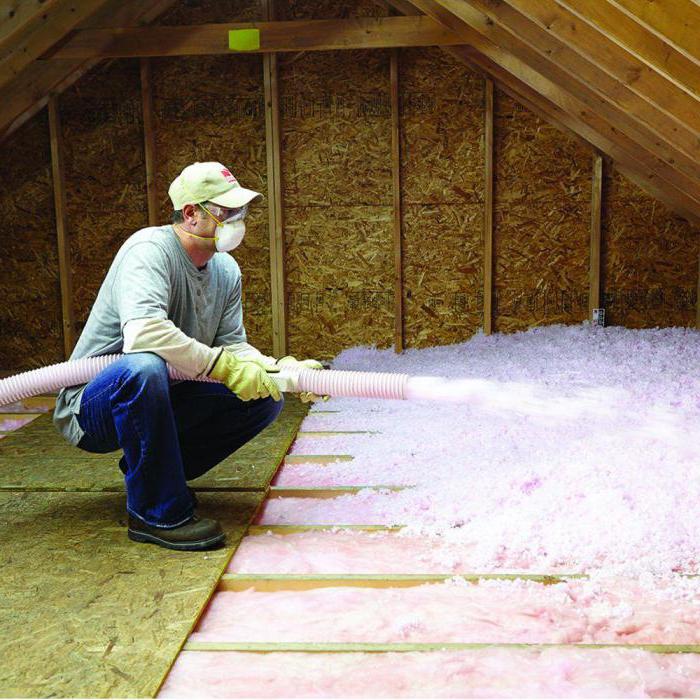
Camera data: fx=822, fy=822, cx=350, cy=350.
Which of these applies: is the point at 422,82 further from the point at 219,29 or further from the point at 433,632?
the point at 433,632

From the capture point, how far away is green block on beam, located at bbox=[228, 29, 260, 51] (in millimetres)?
4527

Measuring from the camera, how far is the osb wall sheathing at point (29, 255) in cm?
522

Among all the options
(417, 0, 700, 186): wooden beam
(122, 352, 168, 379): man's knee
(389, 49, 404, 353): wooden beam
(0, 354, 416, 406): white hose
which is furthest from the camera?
(389, 49, 404, 353): wooden beam

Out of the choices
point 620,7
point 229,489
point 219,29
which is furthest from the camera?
point 219,29

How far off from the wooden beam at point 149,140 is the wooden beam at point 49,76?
30cm

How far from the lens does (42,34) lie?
14.1 ft

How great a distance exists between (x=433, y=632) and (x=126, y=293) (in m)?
1.16

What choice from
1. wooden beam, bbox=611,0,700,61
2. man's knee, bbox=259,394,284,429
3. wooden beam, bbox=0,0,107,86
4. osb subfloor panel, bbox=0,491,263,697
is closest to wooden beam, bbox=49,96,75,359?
wooden beam, bbox=0,0,107,86

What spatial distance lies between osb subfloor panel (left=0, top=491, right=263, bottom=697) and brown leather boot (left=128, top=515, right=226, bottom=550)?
27 millimetres

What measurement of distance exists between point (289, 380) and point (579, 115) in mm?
2673

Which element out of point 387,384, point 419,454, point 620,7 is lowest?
point 419,454

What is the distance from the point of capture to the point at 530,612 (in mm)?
1862

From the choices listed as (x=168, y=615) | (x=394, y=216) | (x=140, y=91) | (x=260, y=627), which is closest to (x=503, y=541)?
(x=260, y=627)

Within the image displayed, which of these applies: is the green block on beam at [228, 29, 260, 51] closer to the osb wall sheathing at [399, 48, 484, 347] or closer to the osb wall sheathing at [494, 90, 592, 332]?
the osb wall sheathing at [399, 48, 484, 347]
